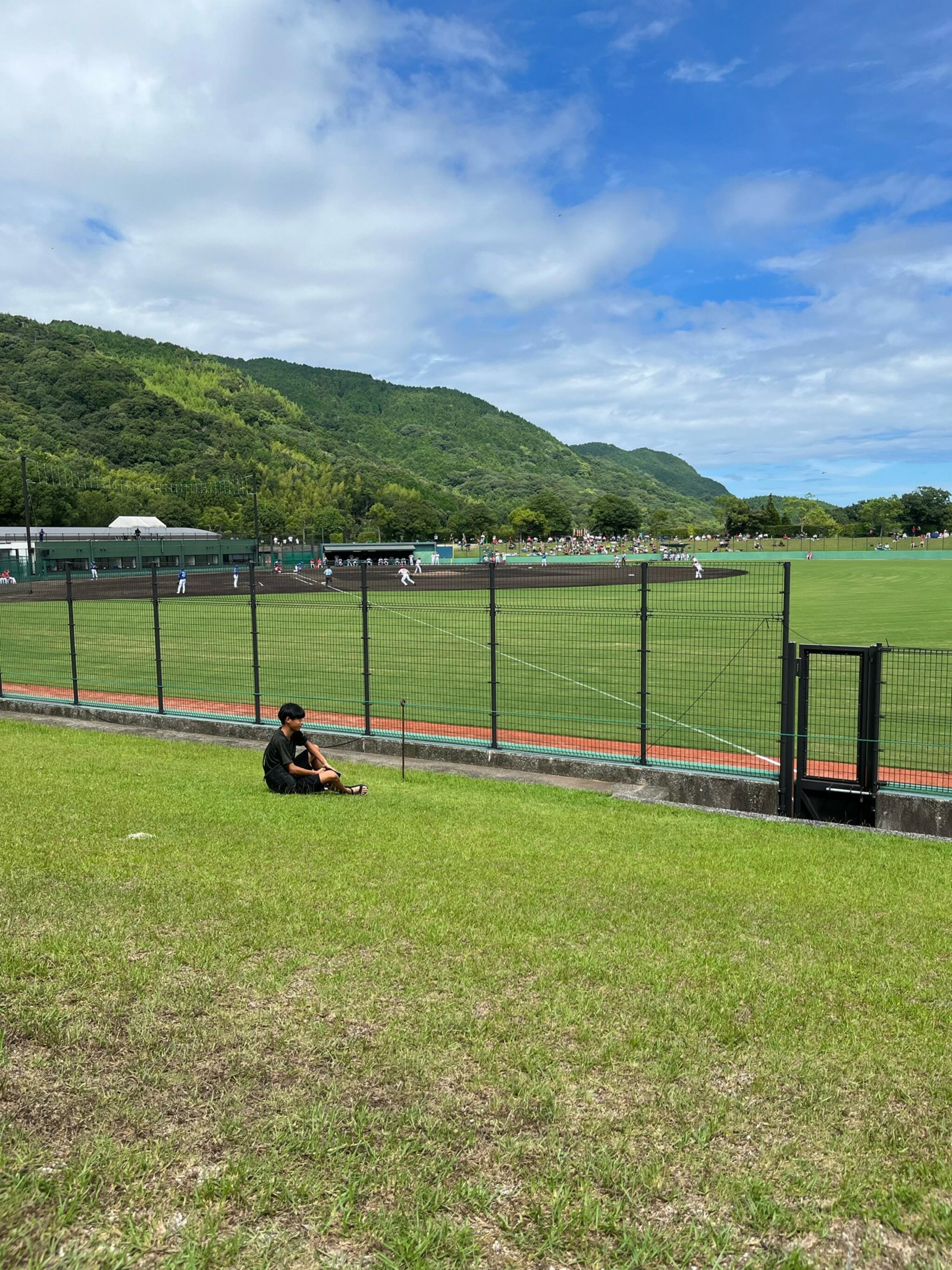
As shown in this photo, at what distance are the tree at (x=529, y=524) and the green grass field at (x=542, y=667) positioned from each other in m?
135

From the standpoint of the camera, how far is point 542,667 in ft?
62.8

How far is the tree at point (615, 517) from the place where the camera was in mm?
175500

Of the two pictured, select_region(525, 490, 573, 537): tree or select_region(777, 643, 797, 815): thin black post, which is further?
select_region(525, 490, 573, 537): tree

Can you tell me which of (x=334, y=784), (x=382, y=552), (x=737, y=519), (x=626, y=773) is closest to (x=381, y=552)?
(x=382, y=552)

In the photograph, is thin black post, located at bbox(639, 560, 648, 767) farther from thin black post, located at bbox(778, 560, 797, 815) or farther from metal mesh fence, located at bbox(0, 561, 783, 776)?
thin black post, located at bbox(778, 560, 797, 815)

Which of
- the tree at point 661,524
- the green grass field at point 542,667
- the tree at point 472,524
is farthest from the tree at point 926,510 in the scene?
the green grass field at point 542,667

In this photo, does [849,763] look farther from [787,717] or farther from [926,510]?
[926,510]

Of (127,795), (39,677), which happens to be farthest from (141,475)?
(127,795)

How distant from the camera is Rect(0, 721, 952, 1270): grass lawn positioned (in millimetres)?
2678

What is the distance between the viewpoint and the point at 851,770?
10695 mm

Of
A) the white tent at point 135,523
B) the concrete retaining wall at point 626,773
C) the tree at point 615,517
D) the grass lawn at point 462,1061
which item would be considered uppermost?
the tree at point 615,517

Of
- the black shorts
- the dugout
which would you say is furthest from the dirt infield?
the dugout

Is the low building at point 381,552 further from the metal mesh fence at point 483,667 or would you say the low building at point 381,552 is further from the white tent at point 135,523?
the metal mesh fence at point 483,667

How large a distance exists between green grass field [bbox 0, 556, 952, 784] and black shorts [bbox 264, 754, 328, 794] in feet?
10.8
